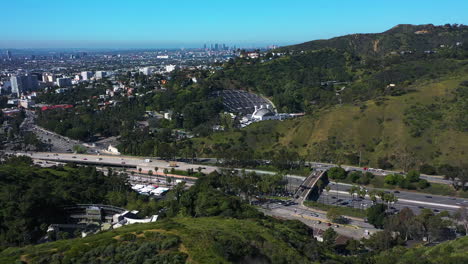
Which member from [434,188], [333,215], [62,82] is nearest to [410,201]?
[434,188]

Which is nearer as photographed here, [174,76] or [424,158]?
[424,158]

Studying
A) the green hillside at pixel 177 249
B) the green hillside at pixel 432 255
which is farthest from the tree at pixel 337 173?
the green hillside at pixel 177 249

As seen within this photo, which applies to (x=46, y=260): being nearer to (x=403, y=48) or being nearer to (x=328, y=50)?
(x=328, y=50)

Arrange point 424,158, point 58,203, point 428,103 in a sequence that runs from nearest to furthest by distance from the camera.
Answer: point 58,203 < point 424,158 < point 428,103

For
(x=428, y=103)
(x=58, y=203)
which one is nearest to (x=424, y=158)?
(x=428, y=103)

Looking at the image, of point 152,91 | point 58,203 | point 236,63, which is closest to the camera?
point 58,203

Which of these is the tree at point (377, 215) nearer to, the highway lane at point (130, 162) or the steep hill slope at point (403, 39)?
the highway lane at point (130, 162)

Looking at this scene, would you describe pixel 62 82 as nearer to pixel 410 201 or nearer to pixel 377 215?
pixel 410 201
